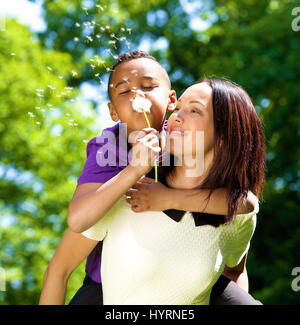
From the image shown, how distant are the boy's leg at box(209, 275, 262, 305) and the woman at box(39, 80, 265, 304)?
0.18 metres

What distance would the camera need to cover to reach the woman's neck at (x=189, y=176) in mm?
2502

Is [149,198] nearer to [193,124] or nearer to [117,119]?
[193,124]

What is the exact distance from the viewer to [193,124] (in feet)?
7.85

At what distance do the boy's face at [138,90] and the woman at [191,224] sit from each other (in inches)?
7.2

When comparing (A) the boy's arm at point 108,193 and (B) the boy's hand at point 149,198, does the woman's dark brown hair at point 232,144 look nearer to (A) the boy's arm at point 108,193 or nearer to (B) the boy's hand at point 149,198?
(B) the boy's hand at point 149,198

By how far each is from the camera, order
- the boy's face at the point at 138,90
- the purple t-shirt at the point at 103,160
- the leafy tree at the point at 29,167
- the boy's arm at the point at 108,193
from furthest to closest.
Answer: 1. the leafy tree at the point at 29,167
2. the boy's face at the point at 138,90
3. the purple t-shirt at the point at 103,160
4. the boy's arm at the point at 108,193

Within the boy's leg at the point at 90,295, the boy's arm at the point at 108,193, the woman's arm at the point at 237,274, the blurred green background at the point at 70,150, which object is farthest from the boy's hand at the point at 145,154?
the blurred green background at the point at 70,150

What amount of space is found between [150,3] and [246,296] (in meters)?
13.2

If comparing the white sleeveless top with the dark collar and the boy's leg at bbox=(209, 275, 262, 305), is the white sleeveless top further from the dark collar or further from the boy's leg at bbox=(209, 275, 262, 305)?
the boy's leg at bbox=(209, 275, 262, 305)

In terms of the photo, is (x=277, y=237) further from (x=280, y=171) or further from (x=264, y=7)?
A: (x=264, y=7)

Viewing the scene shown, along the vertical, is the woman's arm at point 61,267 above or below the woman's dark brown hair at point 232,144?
below

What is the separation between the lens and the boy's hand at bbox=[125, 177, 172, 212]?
2357mm

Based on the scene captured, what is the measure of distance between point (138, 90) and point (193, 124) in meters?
0.32
